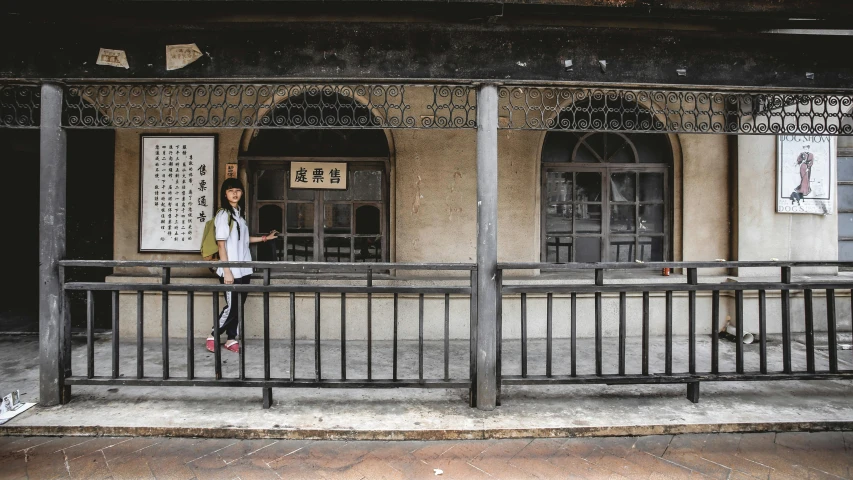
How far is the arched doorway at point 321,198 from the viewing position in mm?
6332

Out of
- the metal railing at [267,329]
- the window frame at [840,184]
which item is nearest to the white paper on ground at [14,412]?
Answer: the metal railing at [267,329]

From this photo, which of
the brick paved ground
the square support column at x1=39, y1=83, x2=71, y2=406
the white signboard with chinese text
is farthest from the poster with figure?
the square support column at x1=39, y1=83, x2=71, y2=406

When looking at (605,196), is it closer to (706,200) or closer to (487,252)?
(706,200)

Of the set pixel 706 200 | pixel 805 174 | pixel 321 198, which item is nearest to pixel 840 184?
pixel 805 174

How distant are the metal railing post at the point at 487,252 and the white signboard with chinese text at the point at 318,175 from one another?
2790 millimetres

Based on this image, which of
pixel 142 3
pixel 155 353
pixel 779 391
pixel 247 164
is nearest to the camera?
pixel 142 3

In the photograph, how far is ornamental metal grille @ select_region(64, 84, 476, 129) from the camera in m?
4.11

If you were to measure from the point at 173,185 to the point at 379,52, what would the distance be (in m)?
3.80

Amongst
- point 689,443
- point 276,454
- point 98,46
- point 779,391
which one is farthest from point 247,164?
point 779,391

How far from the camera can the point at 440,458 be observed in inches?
133

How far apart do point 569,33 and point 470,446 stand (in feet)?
12.0

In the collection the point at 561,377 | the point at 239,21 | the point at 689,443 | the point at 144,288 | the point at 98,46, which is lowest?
the point at 689,443

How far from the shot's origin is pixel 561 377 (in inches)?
157

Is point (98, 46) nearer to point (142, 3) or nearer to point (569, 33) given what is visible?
point (142, 3)
